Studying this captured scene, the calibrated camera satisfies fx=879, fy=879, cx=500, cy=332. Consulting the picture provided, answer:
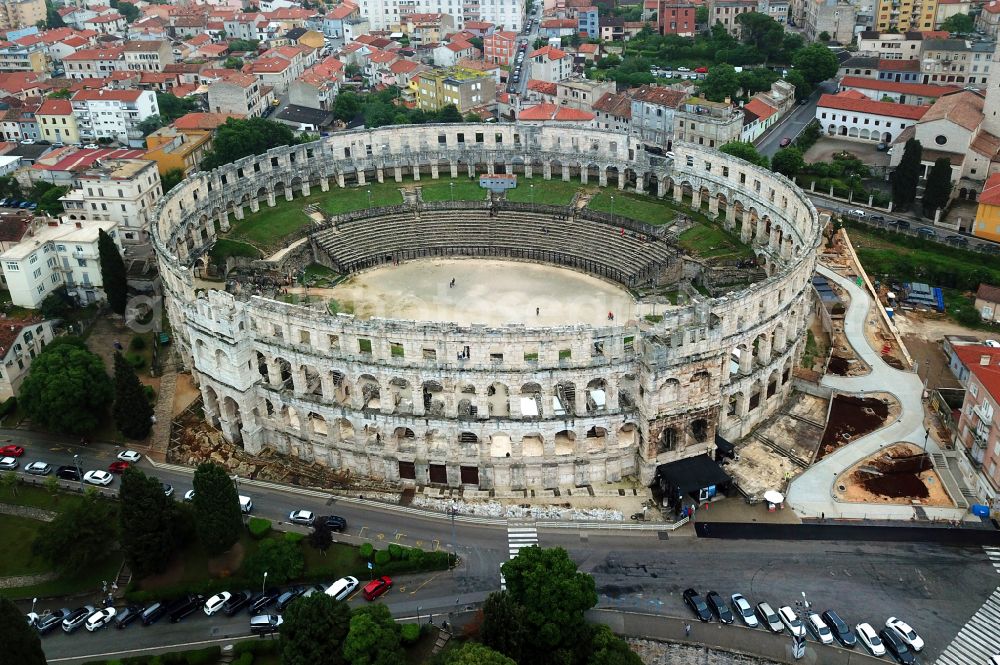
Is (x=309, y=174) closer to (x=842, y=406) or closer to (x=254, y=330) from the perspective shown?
(x=254, y=330)

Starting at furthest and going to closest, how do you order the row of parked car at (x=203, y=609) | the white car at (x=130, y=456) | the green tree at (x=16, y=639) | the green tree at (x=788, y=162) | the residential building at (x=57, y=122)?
the residential building at (x=57, y=122) → the green tree at (x=788, y=162) → the white car at (x=130, y=456) → the row of parked car at (x=203, y=609) → the green tree at (x=16, y=639)

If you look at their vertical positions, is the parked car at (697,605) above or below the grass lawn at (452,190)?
below

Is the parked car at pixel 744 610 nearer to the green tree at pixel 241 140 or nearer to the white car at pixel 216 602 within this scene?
the white car at pixel 216 602

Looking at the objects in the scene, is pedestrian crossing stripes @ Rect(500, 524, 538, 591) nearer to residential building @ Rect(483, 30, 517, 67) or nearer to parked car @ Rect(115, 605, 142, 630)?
parked car @ Rect(115, 605, 142, 630)

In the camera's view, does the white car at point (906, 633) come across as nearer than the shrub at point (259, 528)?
Yes

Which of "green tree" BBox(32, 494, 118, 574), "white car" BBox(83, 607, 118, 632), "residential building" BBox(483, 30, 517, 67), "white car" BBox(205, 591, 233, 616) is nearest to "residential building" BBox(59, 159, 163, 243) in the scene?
"green tree" BBox(32, 494, 118, 574)

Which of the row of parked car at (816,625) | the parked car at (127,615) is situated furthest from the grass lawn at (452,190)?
the row of parked car at (816,625)
